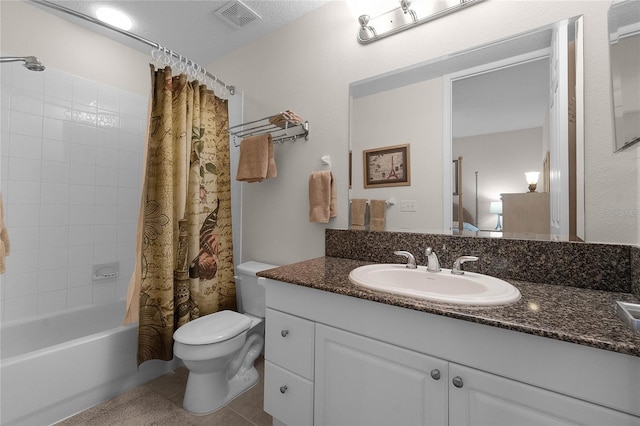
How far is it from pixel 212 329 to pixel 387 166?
128cm

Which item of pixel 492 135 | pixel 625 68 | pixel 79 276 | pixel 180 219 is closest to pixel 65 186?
pixel 79 276

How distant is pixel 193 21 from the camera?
6.14ft

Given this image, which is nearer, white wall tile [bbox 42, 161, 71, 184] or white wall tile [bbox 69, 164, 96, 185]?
white wall tile [bbox 42, 161, 71, 184]

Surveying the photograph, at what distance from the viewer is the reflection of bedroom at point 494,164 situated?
115 cm

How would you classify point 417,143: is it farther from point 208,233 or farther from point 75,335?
point 75,335

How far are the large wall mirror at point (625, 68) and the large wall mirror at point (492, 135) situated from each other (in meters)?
0.19

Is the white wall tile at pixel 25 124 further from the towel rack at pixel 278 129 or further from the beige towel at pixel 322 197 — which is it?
the beige towel at pixel 322 197

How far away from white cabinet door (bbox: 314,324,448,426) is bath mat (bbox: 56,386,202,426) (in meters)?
0.79

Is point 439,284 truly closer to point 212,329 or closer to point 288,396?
point 288,396

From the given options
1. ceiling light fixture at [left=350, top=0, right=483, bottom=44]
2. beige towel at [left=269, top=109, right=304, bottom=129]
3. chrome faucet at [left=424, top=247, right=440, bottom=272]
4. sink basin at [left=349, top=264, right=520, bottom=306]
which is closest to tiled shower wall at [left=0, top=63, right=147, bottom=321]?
beige towel at [left=269, top=109, right=304, bottom=129]

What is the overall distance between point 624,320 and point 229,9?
2.33 metres

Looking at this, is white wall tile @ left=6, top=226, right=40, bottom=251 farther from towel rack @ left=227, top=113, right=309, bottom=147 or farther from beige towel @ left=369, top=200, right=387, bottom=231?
beige towel @ left=369, top=200, right=387, bottom=231

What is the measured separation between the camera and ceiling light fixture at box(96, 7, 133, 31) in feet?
5.85

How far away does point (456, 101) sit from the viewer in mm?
1301
